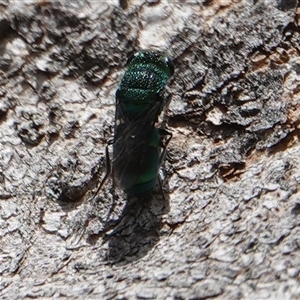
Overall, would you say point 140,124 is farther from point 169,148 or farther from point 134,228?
point 134,228

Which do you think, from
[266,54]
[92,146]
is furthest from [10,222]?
[266,54]

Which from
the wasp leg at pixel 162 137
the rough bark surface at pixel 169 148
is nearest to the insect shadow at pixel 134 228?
the rough bark surface at pixel 169 148

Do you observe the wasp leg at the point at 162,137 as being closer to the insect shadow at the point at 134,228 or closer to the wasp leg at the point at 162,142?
the wasp leg at the point at 162,142

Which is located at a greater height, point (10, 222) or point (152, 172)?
point (152, 172)

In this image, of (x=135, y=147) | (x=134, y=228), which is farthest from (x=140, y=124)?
(x=134, y=228)

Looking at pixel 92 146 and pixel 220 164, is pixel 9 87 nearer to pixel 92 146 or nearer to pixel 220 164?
pixel 92 146

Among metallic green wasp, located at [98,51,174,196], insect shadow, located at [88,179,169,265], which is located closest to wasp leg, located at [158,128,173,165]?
metallic green wasp, located at [98,51,174,196]
